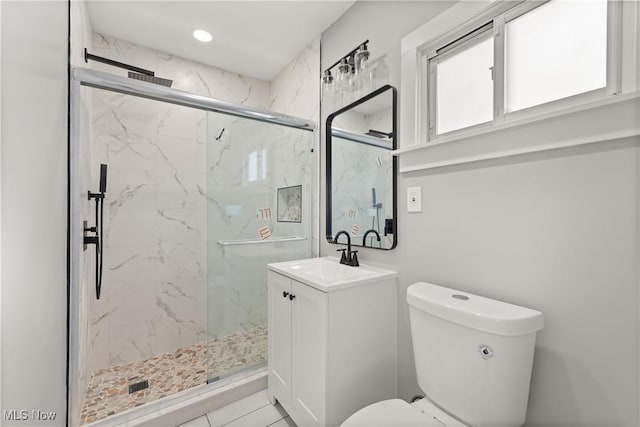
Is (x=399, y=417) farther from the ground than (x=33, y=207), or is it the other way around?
(x=33, y=207)

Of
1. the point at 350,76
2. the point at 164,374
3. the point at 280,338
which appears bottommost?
the point at 164,374

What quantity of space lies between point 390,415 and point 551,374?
0.56 metres

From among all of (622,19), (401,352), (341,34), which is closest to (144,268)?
(401,352)

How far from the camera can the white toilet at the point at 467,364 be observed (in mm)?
840

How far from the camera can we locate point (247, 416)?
5.10ft

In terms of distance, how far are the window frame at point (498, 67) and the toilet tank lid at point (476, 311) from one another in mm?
653

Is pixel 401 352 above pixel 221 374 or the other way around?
above

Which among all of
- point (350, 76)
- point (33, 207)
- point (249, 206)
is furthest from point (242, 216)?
point (350, 76)

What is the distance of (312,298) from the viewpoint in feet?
4.18

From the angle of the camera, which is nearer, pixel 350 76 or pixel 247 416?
pixel 247 416

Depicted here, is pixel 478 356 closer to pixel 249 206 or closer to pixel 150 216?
pixel 249 206

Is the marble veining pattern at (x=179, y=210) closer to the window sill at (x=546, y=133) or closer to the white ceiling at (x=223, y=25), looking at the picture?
the white ceiling at (x=223, y=25)

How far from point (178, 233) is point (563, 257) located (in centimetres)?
247

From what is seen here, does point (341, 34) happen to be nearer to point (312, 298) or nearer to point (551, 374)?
point (312, 298)
